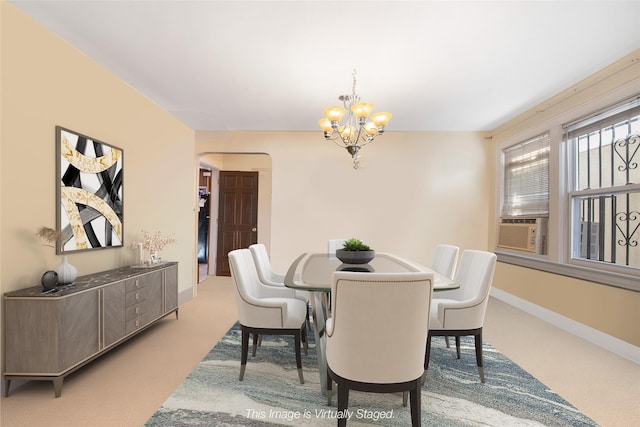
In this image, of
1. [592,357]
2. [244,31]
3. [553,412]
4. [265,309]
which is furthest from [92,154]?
[592,357]

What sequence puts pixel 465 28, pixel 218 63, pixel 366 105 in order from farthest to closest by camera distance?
1. pixel 218 63
2. pixel 366 105
3. pixel 465 28

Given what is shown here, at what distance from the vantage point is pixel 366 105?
2832 millimetres

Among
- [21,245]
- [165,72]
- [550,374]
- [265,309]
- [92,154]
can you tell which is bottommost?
[550,374]

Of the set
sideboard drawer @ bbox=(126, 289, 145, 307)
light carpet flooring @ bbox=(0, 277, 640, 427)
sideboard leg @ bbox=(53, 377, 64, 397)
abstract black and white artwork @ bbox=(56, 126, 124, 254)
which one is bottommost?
light carpet flooring @ bbox=(0, 277, 640, 427)

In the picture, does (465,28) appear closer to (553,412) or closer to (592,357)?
(553,412)

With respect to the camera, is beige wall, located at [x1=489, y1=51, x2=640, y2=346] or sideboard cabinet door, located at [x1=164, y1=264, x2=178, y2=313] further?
sideboard cabinet door, located at [x1=164, y1=264, x2=178, y2=313]

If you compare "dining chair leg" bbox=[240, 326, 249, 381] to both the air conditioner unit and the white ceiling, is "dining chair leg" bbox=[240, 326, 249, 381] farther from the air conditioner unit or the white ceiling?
the air conditioner unit

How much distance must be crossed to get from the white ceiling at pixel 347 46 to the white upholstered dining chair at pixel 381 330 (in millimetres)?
1918

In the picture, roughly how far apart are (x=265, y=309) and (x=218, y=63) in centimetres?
235

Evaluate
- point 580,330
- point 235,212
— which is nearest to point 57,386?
point 580,330

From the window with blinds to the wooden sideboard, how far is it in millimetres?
4930

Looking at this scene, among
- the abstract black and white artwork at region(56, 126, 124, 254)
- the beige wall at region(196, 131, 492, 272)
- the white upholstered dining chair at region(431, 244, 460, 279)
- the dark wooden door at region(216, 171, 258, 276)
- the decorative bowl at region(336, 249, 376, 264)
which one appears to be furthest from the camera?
the dark wooden door at region(216, 171, 258, 276)

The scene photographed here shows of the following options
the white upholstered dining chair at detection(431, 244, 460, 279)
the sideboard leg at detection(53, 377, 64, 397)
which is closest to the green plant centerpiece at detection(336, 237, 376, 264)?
the white upholstered dining chair at detection(431, 244, 460, 279)

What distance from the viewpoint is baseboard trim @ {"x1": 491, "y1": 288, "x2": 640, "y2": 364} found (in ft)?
9.55
